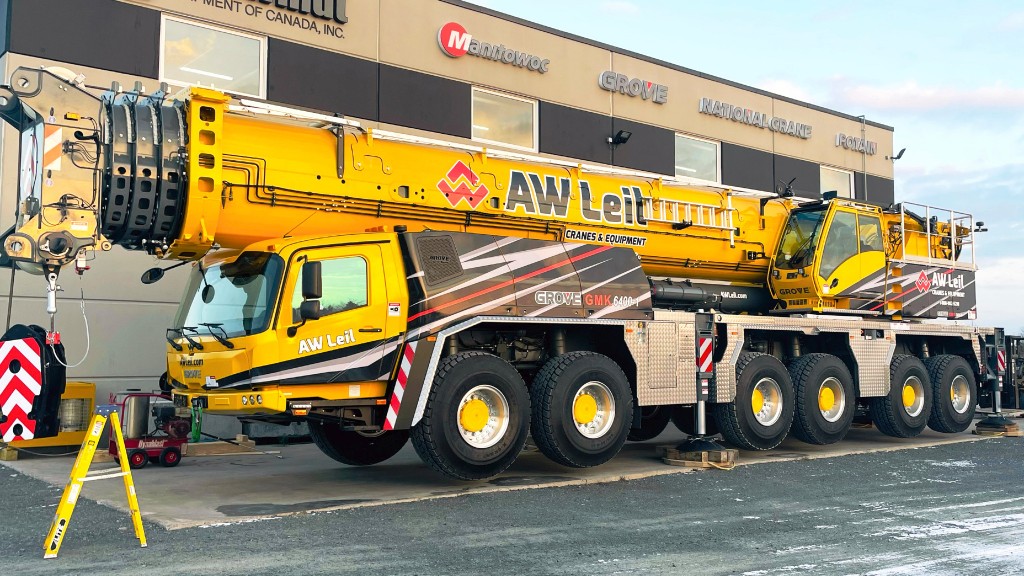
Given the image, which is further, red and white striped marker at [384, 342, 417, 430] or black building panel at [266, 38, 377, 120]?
black building panel at [266, 38, 377, 120]

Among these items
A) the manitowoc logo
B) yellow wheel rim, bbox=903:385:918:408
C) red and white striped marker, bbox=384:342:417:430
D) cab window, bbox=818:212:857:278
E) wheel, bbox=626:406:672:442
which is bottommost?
wheel, bbox=626:406:672:442

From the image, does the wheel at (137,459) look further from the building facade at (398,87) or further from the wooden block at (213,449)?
the building facade at (398,87)

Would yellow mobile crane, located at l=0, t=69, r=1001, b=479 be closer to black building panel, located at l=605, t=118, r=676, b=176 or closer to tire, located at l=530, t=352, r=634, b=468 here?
tire, located at l=530, t=352, r=634, b=468

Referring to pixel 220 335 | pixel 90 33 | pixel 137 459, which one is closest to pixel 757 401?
pixel 220 335

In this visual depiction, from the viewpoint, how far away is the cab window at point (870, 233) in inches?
554

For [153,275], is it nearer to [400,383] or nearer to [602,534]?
[400,383]

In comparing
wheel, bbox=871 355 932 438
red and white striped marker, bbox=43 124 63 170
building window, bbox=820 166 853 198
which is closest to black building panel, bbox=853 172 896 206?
building window, bbox=820 166 853 198

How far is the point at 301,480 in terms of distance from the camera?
10.3 meters

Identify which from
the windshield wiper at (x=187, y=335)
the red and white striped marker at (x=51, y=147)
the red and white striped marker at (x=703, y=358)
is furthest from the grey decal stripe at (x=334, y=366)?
the red and white striped marker at (x=703, y=358)

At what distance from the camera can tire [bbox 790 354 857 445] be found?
12.7 meters

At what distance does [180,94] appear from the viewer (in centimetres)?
891

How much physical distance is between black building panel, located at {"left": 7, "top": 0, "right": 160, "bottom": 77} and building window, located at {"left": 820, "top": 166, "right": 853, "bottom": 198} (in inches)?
670

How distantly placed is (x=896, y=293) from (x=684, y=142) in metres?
7.73

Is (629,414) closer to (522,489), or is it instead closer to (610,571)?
(522,489)
